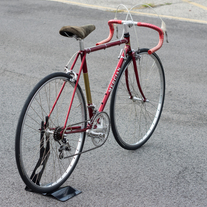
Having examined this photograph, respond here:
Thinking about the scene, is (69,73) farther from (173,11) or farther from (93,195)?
(173,11)

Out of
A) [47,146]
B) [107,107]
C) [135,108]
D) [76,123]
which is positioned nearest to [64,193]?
[47,146]

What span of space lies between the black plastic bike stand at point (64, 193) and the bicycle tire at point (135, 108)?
750 millimetres

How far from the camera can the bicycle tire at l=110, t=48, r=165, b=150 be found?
3912mm

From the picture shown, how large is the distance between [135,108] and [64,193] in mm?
1437

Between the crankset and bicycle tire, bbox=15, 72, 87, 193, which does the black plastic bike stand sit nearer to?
bicycle tire, bbox=15, 72, 87, 193

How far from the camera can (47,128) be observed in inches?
126

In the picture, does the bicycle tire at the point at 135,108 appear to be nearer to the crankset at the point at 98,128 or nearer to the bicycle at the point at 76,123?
the bicycle at the point at 76,123

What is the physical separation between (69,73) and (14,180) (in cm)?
121

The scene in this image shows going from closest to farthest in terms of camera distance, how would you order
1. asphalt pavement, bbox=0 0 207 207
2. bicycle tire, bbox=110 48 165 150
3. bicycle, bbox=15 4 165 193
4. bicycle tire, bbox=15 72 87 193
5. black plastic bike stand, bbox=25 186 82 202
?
bicycle tire, bbox=15 72 87 193 → bicycle, bbox=15 4 165 193 → black plastic bike stand, bbox=25 186 82 202 → asphalt pavement, bbox=0 0 207 207 → bicycle tire, bbox=110 48 165 150

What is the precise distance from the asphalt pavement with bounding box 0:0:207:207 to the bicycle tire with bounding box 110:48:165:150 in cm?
15

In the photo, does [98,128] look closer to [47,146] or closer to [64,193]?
[47,146]

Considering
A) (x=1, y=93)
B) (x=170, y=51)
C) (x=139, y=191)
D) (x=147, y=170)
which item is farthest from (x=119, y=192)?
(x=170, y=51)

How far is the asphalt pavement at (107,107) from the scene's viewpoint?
350 cm

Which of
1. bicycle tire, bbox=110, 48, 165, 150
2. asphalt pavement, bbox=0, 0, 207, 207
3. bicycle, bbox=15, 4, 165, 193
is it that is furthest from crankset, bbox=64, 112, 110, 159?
asphalt pavement, bbox=0, 0, 207, 207
